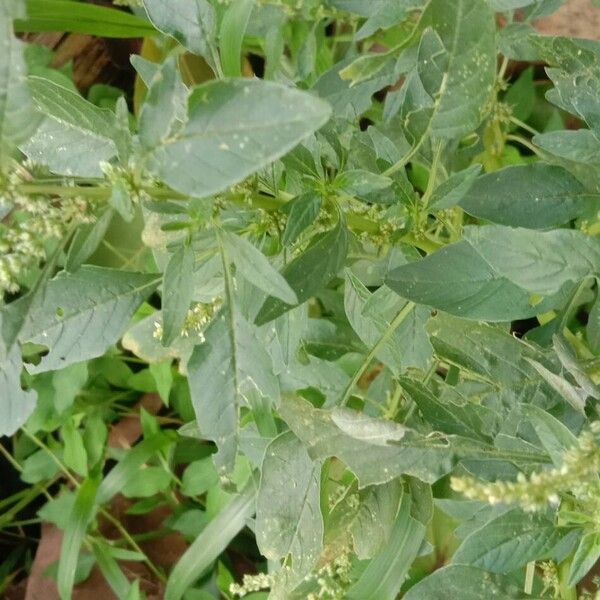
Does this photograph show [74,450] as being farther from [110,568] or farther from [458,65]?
[458,65]

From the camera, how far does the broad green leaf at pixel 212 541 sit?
121 cm

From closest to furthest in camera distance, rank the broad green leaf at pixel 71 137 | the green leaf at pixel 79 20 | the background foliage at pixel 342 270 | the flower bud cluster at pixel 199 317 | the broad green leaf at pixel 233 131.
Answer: the broad green leaf at pixel 233 131
the background foliage at pixel 342 270
the broad green leaf at pixel 71 137
the flower bud cluster at pixel 199 317
the green leaf at pixel 79 20

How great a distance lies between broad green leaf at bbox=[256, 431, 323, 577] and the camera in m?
0.76

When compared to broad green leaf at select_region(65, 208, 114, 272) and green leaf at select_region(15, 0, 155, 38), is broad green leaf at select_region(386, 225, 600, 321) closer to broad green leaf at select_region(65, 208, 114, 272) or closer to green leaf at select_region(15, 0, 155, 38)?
broad green leaf at select_region(65, 208, 114, 272)

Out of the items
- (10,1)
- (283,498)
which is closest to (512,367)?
(283,498)

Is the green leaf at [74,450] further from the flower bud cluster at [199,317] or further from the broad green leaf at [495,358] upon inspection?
the broad green leaf at [495,358]

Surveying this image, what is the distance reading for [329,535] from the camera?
2.58 ft

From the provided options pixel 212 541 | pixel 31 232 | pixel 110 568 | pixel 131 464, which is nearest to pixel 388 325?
pixel 31 232

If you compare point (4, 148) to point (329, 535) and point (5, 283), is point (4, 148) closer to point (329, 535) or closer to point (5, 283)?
point (5, 283)

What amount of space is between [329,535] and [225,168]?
477mm

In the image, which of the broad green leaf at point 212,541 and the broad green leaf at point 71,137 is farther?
the broad green leaf at point 212,541

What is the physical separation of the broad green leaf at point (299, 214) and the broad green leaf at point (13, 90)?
232mm

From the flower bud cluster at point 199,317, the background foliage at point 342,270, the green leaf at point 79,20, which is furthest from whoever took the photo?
the green leaf at point 79,20

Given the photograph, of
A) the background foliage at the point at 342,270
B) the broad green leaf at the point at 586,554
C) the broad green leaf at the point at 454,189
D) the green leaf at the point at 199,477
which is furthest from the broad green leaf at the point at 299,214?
the green leaf at the point at 199,477
